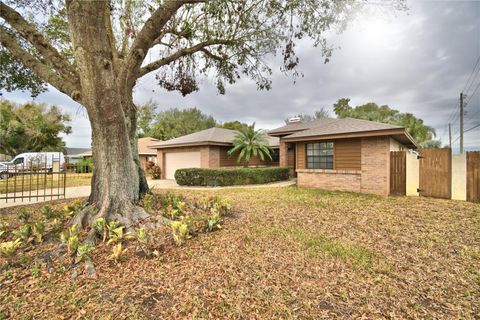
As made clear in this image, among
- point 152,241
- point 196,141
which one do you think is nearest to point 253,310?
point 152,241

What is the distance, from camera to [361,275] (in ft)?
9.86

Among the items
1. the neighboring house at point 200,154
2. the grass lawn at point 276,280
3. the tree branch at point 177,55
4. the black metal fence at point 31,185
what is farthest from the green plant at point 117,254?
the neighboring house at point 200,154

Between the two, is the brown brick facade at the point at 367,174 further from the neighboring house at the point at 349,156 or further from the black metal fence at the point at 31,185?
the black metal fence at the point at 31,185

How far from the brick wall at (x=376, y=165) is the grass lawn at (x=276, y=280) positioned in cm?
453

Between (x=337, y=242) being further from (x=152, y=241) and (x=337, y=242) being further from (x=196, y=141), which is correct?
(x=196, y=141)

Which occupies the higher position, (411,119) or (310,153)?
(411,119)

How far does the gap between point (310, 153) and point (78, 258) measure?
34.3 feet

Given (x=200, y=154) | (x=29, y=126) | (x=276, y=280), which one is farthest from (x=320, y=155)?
(x=29, y=126)

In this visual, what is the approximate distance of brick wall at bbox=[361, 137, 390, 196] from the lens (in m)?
9.16

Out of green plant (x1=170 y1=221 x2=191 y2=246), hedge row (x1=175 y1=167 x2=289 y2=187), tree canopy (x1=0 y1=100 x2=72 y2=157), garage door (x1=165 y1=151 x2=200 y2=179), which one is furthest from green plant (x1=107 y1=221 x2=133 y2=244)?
tree canopy (x1=0 y1=100 x2=72 y2=157)

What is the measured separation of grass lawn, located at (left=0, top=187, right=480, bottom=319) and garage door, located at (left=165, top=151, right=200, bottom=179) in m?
11.8

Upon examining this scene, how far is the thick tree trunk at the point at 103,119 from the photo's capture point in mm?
3930

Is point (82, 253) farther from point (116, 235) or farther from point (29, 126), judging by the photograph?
point (29, 126)

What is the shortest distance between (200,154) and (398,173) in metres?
11.3
